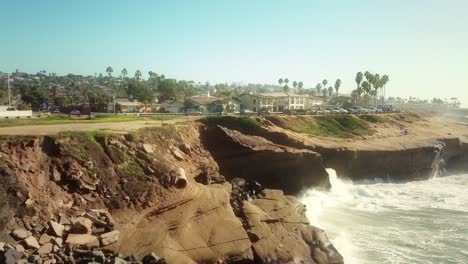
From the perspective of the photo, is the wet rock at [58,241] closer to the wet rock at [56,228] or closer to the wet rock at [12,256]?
the wet rock at [56,228]

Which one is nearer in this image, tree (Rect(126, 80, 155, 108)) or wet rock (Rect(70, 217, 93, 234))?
wet rock (Rect(70, 217, 93, 234))

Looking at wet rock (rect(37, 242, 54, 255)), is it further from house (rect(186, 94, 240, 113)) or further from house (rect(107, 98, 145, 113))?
house (rect(186, 94, 240, 113))

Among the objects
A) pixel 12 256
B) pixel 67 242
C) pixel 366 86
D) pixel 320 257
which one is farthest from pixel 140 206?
pixel 366 86

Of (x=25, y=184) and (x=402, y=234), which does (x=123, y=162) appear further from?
(x=402, y=234)

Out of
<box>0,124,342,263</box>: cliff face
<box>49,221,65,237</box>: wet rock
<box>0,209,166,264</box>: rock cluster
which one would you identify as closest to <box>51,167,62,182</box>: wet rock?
<box>0,124,342,263</box>: cliff face

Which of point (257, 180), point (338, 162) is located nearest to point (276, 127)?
point (338, 162)

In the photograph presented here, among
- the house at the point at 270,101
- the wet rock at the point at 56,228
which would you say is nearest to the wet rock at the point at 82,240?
the wet rock at the point at 56,228
